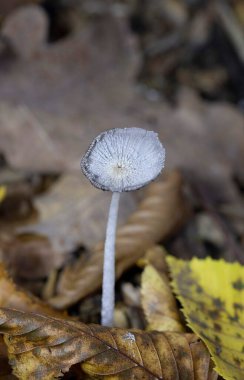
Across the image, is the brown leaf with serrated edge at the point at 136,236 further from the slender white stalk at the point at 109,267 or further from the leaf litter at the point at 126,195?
the slender white stalk at the point at 109,267

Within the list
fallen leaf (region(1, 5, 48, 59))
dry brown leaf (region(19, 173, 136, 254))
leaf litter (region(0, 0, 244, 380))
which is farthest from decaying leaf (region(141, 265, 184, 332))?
fallen leaf (region(1, 5, 48, 59))

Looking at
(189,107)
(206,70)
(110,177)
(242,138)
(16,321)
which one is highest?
(206,70)

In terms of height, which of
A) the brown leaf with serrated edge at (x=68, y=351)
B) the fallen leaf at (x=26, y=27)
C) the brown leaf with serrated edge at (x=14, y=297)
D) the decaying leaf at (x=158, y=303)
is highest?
the fallen leaf at (x=26, y=27)

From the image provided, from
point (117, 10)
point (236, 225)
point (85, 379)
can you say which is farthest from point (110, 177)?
point (117, 10)

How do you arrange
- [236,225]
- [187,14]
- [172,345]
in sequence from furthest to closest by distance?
1. [187,14]
2. [236,225]
3. [172,345]

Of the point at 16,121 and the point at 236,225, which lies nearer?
the point at 236,225

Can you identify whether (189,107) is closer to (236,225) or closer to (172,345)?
(236,225)

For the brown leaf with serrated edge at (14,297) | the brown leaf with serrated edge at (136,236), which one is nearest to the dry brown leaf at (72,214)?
the brown leaf with serrated edge at (136,236)
